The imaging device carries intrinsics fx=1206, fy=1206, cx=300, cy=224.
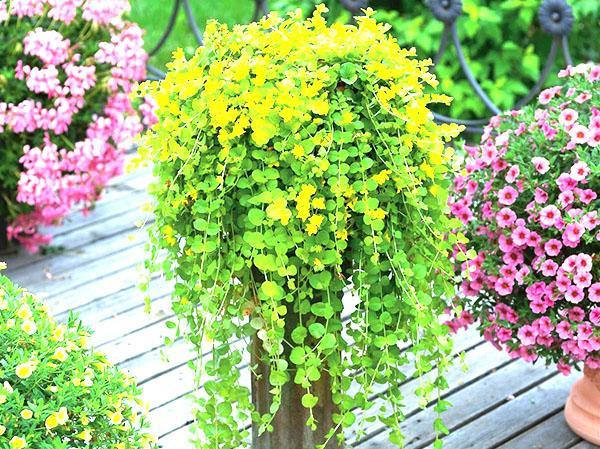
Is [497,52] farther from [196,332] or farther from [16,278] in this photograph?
[196,332]

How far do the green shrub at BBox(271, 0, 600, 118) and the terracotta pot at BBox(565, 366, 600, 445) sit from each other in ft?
7.00

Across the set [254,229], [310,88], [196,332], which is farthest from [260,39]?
[196,332]

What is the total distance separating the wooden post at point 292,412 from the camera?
2555 mm

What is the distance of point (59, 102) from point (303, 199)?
5.65ft

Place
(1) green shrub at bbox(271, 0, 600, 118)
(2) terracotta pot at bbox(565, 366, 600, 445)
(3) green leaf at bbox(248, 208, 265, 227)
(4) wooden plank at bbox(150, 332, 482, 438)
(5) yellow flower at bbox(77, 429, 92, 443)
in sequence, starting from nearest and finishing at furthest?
(5) yellow flower at bbox(77, 429, 92, 443), (3) green leaf at bbox(248, 208, 265, 227), (2) terracotta pot at bbox(565, 366, 600, 445), (4) wooden plank at bbox(150, 332, 482, 438), (1) green shrub at bbox(271, 0, 600, 118)

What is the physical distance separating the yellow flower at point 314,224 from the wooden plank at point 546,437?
3.38 ft

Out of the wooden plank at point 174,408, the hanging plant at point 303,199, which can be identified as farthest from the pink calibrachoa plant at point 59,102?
the hanging plant at point 303,199

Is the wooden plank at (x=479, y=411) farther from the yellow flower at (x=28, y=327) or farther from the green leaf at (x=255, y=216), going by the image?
the yellow flower at (x=28, y=327)

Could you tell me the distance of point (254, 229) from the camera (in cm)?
234

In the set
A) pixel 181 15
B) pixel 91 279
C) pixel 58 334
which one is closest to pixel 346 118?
pixel 58 334

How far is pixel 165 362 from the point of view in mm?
3469

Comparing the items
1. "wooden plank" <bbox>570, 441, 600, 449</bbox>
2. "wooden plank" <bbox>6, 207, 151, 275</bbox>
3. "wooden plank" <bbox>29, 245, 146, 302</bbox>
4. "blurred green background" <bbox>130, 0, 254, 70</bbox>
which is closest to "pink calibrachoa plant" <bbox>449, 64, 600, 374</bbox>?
"wooden plank" <bbox>570, 441, 600, 449</bbox>

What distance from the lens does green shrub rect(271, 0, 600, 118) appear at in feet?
16.4

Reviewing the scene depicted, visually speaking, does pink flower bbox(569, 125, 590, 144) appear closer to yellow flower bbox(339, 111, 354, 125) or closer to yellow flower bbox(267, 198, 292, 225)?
yellow flower bbox(339, 111, 354, 125)
